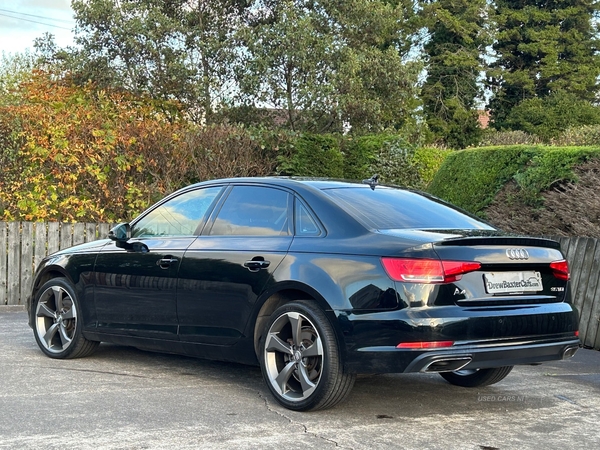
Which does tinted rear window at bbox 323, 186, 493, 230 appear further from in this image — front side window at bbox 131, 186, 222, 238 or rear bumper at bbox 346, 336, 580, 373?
front side window at bbox 131, 186, 222, 238

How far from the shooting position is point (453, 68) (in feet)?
168

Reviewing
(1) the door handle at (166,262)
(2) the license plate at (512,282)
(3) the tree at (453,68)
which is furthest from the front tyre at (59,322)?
(3) the tree at (453,68)

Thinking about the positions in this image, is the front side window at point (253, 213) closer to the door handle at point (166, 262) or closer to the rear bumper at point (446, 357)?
the door handle at point (166, 262)

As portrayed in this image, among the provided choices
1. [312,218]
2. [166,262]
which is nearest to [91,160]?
[166,262]

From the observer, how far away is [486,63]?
5512 centimetres

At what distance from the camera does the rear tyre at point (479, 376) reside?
22.3 ft

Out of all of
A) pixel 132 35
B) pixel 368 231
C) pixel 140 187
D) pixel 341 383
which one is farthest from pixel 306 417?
pixel 132 35

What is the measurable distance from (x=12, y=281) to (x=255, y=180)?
23.0 ft

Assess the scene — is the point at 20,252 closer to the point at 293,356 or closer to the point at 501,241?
the point at 293,356

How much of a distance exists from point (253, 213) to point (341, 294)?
129 centimetres

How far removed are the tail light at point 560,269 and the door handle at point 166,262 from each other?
2.78 m

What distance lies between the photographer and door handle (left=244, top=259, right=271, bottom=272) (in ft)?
20.2

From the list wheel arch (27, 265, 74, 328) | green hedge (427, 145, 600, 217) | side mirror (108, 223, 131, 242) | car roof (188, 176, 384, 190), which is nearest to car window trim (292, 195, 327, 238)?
car roof (188, 176, 384, 190)

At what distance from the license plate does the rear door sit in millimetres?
1386
